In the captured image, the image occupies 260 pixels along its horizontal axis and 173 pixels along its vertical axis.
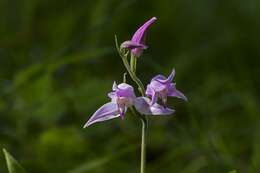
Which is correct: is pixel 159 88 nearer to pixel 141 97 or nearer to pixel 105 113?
pixel 141 97

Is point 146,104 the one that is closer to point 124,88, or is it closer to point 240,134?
point 124,88

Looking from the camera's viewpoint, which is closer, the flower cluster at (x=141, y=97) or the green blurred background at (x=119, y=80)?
the flower cluster at (x=141, y=97)

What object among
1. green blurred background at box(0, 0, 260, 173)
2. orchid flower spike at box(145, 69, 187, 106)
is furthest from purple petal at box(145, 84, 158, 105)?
green blurred background at box(0, 0, 260, 173)

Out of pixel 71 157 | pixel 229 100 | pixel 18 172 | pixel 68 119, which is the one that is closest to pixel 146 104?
pixel 18 172

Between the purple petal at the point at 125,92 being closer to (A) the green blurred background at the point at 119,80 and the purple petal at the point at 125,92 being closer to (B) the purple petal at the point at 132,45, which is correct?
(B) the purple petal at the point at 132,45

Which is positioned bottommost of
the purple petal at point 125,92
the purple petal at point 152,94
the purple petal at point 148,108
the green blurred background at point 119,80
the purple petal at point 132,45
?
the purple petal at point 148,108

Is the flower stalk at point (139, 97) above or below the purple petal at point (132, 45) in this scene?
below

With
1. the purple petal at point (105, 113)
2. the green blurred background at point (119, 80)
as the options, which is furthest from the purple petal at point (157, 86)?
the green blurred background at point (119, 80)

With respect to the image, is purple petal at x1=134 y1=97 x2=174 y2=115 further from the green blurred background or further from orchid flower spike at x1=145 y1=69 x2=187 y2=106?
the green blurred background
